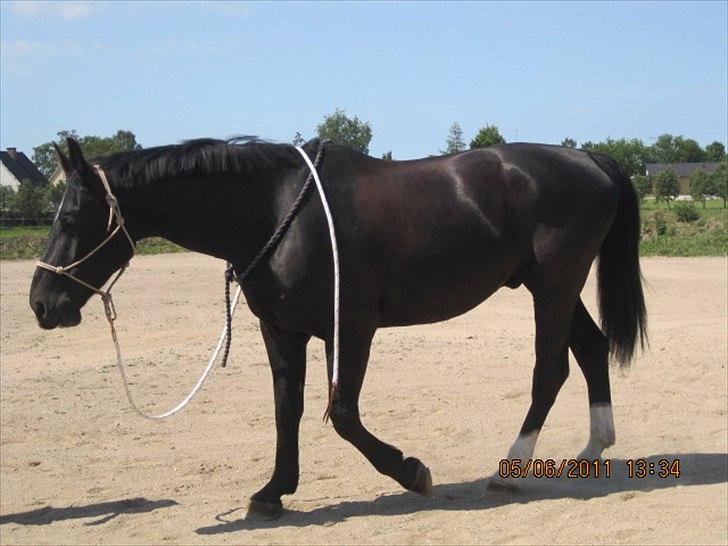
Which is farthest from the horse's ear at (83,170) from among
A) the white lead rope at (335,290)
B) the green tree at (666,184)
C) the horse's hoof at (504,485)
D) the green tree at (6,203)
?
the green tree at (666,184)

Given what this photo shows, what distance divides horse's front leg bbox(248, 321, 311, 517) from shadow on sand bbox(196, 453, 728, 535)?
0.61ft

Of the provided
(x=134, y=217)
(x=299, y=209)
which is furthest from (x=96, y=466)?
(x=299, y=209)

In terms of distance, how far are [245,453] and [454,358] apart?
11.9ft

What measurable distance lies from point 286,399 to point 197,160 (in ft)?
4.77

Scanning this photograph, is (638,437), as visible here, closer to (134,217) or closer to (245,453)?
(245,453)

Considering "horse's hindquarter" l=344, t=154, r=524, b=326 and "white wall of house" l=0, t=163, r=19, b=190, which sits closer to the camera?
"horse's hindquarter" l=344, t=154, r=524, b=326

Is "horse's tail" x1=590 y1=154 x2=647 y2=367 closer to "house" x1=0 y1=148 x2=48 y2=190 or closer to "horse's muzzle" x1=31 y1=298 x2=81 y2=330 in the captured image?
"horse's muzzle" x1=31 y1=298 x2=81 y2=330

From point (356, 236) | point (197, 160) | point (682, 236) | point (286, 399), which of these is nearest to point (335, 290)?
point (356, 236)

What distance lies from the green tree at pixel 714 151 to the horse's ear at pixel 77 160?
→ 408ft

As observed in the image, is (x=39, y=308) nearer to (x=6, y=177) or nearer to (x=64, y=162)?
(x=64, y=162)

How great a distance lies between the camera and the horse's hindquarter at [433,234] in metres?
5.02

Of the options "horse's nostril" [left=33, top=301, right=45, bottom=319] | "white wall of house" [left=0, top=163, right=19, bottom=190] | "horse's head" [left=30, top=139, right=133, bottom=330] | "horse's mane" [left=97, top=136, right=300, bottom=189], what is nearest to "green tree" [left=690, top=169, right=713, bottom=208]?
→ "white wall of house" [left=0, top=163, right=19, bottom=190]

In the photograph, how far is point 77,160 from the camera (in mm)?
4602

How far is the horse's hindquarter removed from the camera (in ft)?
16.5
